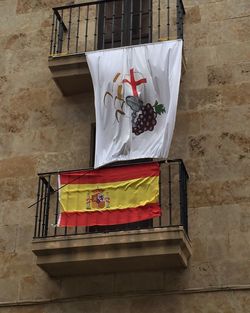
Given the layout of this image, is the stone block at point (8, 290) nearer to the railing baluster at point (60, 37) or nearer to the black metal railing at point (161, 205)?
the black metal railing at point (161, 205)

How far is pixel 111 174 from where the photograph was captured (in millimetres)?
11711

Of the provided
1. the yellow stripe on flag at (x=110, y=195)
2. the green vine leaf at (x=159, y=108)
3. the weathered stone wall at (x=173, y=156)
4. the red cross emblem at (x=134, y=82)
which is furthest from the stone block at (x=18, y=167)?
the green vine leaf at (x=159, y=108)

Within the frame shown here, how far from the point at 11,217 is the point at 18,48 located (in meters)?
3.53

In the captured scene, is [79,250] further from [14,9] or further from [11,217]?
[14,9]

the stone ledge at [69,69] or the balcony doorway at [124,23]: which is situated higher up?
the balcony doorway at [124,23]

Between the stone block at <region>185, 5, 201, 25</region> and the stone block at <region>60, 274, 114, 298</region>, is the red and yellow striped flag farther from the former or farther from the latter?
the stone block at <region>185, 5, 201, 25</region>

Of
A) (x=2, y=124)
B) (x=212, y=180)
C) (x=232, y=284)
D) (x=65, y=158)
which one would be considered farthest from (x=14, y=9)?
(x=232, y=284)

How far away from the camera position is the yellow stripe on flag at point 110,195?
37.2 feet

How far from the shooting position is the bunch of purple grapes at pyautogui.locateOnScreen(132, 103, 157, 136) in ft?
38.6

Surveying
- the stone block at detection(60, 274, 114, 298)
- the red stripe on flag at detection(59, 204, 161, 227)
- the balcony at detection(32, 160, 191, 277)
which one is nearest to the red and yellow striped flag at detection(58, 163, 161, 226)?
the red stripe on flag at detection(59, 204, 161, 227)

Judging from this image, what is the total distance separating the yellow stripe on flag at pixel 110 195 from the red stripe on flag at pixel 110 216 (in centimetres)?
7

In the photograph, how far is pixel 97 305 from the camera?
11.3 m

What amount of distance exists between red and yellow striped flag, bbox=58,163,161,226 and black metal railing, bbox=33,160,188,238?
0.31 meters

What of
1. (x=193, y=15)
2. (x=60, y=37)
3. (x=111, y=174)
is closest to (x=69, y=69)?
(x=60, y=37)
